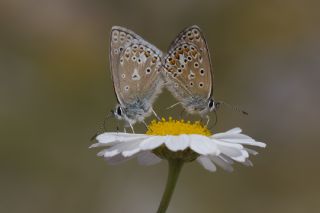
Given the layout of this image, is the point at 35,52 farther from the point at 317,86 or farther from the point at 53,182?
the point at 317,86

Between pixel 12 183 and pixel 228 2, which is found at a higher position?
pixel 228 2

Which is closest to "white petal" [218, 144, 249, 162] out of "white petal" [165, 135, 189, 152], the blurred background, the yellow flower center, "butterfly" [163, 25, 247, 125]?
"white petal" [165, 135, 189, 152]

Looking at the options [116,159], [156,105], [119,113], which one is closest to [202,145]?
[116,159]

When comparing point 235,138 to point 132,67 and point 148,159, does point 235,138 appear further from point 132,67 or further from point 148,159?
point 132,67

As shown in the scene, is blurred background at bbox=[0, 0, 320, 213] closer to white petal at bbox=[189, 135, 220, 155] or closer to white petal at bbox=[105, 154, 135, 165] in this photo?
white petal at bbox=[105, 154, 135, 165]

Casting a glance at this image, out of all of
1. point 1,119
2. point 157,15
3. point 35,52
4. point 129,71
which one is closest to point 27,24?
point 35,52
